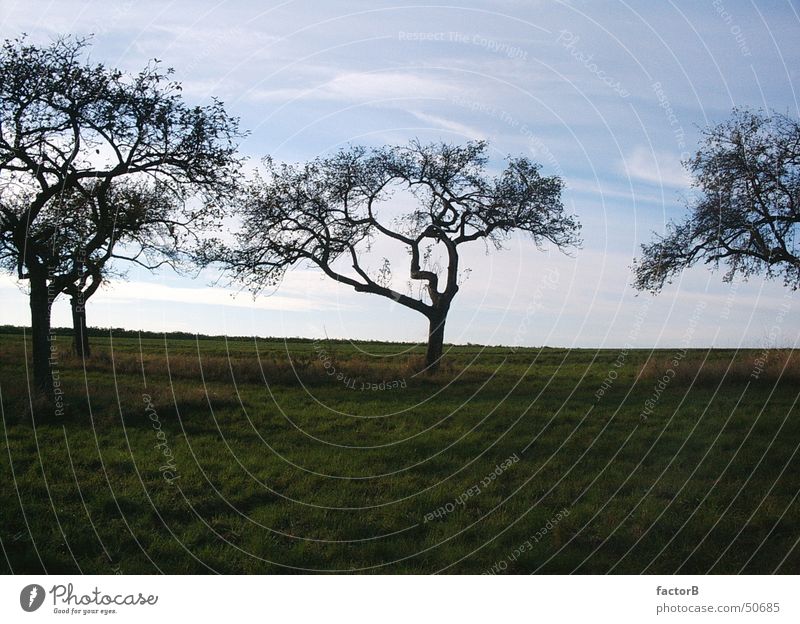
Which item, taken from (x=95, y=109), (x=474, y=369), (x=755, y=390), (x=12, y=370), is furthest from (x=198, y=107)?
(x=755, y=390)

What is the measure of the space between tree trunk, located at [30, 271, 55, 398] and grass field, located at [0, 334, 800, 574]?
0.85 m

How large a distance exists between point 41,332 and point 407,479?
12851mm

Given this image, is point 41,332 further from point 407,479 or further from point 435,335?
point 435,335

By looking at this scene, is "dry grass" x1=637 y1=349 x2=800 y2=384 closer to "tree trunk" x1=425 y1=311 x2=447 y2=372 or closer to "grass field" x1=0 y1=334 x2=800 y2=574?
"grass field" x1=0 y1=334 x2=800 y2=574

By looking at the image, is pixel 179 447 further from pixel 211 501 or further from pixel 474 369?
pixel 474 369

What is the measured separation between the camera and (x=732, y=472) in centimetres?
1345

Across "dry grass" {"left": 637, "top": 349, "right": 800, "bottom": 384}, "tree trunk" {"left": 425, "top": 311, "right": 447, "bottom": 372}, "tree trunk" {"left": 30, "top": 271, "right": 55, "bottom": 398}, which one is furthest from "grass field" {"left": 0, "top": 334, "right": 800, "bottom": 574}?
"tree trunk" {"left": 425, "top": 311, "right": 447, "bottom": 372}

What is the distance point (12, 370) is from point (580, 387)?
21.4 m

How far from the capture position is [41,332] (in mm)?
19594
